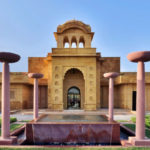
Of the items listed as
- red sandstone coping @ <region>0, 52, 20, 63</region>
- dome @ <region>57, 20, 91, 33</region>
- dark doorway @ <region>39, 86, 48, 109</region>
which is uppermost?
dome @ <region>57, 20, 91, 33</region>

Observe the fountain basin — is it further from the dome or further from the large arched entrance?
the dome

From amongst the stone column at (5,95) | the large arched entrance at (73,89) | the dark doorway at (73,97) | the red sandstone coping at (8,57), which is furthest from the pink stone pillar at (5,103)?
the dark doorway at (73,97)

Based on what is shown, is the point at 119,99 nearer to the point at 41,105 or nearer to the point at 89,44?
the point at 89,44

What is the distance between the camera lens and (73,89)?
672 inches

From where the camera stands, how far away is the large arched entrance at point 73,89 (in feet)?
53.6

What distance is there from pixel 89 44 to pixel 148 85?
30.6 feet

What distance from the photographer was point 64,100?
53.4 feet

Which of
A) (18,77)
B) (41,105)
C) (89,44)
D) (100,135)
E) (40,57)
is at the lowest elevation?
(41,105)

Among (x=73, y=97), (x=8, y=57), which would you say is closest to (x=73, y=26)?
(x=73, y=97)

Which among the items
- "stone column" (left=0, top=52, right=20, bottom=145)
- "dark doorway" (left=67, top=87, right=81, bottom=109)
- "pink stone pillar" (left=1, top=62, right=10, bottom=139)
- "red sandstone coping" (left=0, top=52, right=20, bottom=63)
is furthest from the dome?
"pink stone pillar" (left=1, top=62, right=10, bottom=139)

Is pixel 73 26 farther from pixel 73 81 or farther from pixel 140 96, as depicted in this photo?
pixel 140 96

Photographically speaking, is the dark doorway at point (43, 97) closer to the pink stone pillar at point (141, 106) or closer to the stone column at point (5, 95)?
the stone column at point (5, 95)

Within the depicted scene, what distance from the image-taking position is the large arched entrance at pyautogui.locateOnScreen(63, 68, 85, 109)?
16344mm

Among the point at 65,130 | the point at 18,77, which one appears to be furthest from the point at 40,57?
the point at 65,130
